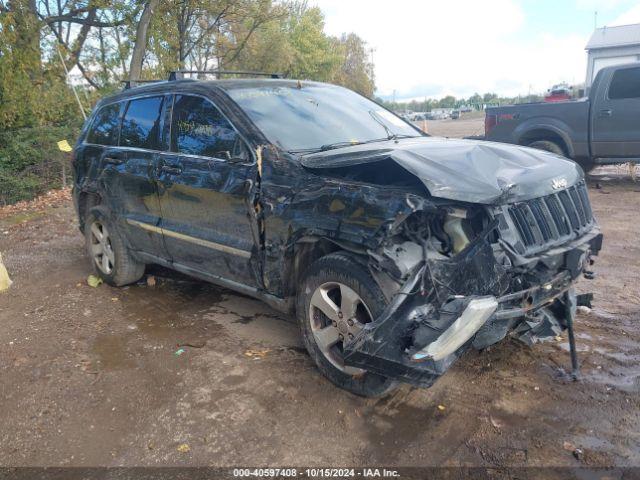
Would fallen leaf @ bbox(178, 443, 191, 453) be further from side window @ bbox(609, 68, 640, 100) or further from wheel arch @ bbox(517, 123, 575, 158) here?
side window @ bbox(609, 68, 640, 100)

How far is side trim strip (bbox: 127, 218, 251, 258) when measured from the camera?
3885 mm

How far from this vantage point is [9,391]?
3.59m

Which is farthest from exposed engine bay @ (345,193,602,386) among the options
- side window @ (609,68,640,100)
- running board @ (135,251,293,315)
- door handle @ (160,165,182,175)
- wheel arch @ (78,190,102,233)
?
side window @ (609,68,640,100)

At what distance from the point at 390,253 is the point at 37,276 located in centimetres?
487

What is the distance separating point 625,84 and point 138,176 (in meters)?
8.41

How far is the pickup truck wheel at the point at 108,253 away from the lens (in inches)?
209

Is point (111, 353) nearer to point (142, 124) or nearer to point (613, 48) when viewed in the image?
point (142, 124)

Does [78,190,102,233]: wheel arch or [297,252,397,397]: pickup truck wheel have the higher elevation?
[78,190,102,233]: wheel arch

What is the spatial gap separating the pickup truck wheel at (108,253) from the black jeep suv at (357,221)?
0.61 m

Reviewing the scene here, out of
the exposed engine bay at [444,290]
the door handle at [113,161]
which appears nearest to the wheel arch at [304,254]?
the exposed engine bay at [444,290]

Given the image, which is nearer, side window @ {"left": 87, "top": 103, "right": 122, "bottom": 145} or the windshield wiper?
the windshield wiper

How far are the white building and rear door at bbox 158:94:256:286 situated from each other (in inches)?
1233

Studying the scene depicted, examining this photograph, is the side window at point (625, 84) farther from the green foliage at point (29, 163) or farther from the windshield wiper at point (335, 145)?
the green foliage at point (29, 163)

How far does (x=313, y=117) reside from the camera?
4.15 meters
